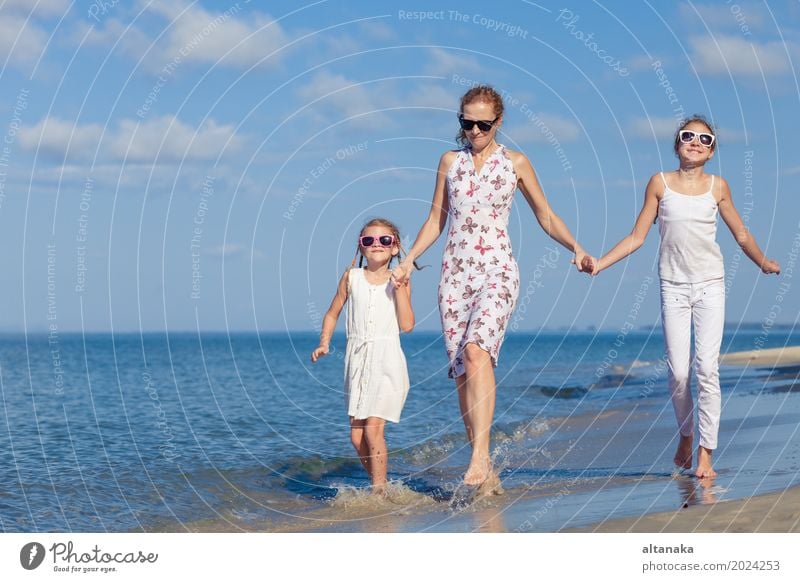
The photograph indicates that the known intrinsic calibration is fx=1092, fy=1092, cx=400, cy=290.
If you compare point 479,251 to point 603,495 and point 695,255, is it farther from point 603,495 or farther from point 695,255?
point 603,495

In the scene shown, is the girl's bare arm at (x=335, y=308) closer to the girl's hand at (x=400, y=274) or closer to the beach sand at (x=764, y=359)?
the girl's hand at (x=400, y=274)

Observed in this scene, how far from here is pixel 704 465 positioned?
9.64 meters

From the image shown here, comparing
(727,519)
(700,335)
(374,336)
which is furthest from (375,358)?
(727,519)

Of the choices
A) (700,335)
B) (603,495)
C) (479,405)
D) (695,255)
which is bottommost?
(603,495)

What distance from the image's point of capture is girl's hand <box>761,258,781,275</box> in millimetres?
9609

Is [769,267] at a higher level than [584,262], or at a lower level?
lower

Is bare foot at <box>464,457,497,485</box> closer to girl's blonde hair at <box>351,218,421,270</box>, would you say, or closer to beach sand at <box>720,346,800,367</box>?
girl's blonde hair at <box>351,218,421,270</box>

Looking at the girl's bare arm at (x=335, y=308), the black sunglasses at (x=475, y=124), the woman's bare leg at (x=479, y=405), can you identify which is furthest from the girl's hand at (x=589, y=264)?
the girl's bare arm at (x=335, y=308)

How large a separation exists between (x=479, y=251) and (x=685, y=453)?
2788 millimetres

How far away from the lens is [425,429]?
16859 mm

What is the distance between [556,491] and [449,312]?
6.59 feet

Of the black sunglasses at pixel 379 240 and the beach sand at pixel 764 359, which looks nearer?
the black sunglasses at pixel 379 240

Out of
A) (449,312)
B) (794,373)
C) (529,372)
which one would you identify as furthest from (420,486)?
(529,372)

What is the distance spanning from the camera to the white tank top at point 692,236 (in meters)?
9.52
